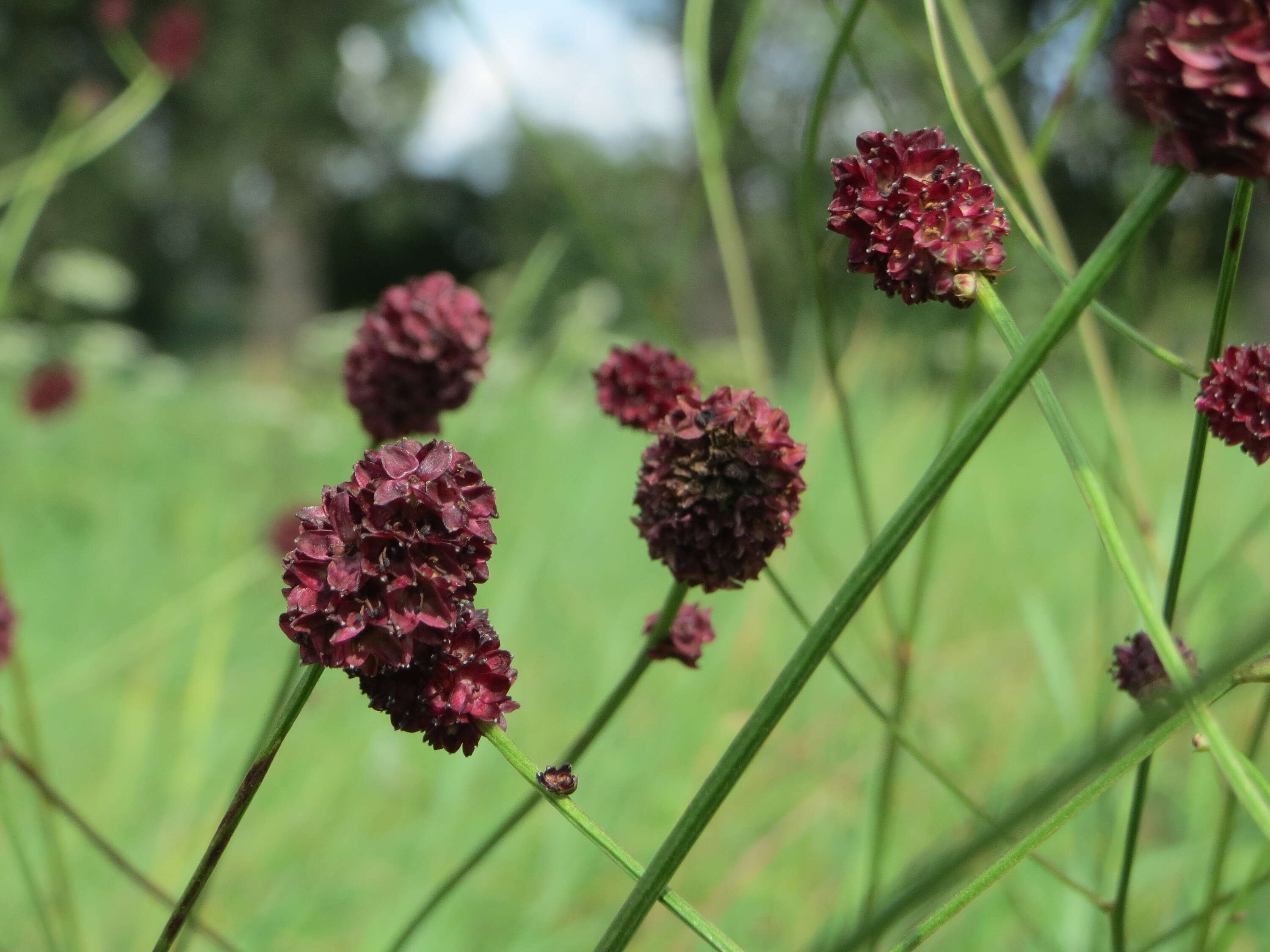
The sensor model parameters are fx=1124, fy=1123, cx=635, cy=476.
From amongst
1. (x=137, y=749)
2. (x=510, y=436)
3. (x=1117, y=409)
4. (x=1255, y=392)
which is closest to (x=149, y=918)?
(x=137, y=749)

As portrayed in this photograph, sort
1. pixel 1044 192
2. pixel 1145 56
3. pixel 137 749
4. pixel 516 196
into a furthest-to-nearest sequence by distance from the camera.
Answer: pixel 516 196 < pixel 137 749 < pixel 1044 192 < pixel 1145 56

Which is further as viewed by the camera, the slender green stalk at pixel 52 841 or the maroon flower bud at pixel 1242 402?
the slender green stalk at pixel 52 841

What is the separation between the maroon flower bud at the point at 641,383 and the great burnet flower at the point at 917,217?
164 mm

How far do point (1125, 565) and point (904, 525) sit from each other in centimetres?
7

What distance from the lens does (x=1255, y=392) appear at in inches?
13.7

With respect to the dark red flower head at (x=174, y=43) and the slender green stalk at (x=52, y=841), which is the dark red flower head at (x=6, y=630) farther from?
the dark red flower head at (x=174, y=43)

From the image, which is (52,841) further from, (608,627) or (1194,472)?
(608,627)

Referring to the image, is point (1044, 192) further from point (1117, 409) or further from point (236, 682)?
point (236, 682)

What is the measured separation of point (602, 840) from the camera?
1.03ft

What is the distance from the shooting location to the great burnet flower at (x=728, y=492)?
0.39 meters

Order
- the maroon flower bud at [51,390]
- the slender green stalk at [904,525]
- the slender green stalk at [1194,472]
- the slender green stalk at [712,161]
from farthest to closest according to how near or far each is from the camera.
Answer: the maroon flower bud at [51,390], the slender green stalk at [712,161], the slender green stalk at [1194,472], the slender green stalk at [904,525]

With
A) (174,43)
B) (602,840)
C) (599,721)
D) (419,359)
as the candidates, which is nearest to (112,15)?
(174,43)

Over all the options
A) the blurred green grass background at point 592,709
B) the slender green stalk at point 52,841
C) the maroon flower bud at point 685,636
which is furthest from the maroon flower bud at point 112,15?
the maroon flower bud at point 685,636

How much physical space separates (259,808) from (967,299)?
1348 millimetres
